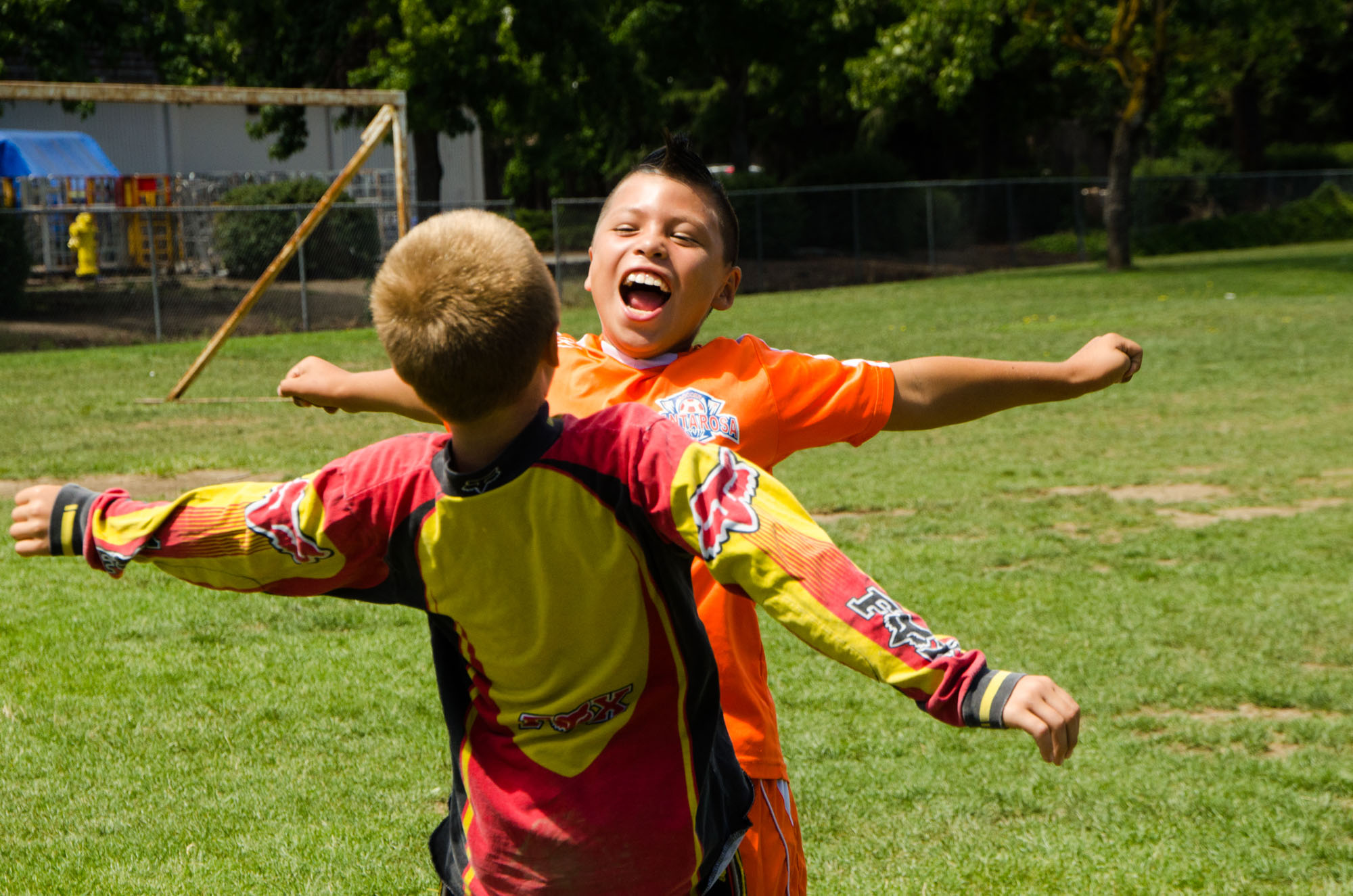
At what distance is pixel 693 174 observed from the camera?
2.62 m

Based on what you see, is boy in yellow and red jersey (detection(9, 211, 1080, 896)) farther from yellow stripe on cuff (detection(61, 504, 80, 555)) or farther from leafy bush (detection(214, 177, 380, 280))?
leafy bush (detection(214, 177, 380, 280))

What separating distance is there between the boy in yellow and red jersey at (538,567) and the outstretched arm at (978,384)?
3.00ft

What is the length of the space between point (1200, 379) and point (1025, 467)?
4.77m

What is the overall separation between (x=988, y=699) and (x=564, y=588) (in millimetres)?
588

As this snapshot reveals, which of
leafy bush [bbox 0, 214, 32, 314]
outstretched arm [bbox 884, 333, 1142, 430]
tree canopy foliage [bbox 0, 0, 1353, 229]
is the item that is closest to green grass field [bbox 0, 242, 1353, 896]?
outstretched arm [bbox 884, 333, 1142, 430]

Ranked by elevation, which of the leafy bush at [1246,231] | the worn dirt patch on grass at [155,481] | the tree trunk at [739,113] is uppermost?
the tree trunk at [739,113]

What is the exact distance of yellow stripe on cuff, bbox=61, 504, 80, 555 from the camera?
71.0 inches

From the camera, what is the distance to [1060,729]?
145 centimetres

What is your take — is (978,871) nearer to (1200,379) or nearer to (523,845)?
(523,845)

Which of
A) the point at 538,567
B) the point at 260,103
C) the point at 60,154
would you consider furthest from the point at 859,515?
the point at 60,154

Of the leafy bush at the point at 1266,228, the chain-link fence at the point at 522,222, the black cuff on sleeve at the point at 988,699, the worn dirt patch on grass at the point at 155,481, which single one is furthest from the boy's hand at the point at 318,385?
the leafy bush at the point at 1266,228

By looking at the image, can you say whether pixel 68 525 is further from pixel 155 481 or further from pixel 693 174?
pixel 155 481

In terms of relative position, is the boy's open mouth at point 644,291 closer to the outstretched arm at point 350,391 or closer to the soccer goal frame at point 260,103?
the outstretched arm at point 350,391

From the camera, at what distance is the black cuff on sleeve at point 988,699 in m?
1.47
